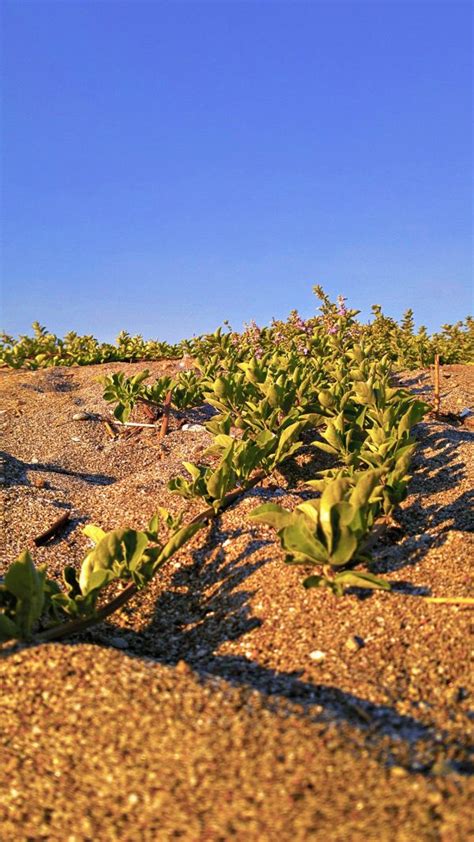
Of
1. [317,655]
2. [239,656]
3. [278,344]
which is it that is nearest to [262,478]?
[239,656]

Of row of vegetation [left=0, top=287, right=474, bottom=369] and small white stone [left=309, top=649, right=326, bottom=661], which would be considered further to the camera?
row of vegetation [left=0, top=287, right=474, bottom=369]

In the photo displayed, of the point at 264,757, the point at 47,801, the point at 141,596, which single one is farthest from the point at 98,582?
the point at 264,757

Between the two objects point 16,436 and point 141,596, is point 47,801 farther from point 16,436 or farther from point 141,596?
point 16,436

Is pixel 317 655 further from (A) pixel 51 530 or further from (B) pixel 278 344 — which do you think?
(B) pixel 278 344

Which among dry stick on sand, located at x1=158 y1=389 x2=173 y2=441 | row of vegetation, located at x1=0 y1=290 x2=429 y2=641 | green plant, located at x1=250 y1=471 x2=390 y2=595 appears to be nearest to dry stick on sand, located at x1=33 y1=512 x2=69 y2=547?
row of vegetation, located at x1=0 y1=290 x2=429 y2=641

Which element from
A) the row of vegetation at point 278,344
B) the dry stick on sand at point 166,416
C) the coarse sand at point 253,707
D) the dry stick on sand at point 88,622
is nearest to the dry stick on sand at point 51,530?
the coarse sand at point 253,707

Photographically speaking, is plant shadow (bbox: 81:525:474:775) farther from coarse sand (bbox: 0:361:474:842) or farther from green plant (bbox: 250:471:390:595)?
green plant (bbox: 250:471:390:595)

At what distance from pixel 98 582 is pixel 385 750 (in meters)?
1.33

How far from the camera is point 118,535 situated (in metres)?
2.79

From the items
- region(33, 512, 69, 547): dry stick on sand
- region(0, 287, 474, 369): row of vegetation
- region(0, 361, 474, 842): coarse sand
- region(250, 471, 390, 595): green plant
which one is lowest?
region(0, 361, 474, 842): coarse sand

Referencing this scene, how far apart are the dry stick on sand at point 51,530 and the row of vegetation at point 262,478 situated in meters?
0.58

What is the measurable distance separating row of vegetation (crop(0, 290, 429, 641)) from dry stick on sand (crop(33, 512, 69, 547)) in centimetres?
58

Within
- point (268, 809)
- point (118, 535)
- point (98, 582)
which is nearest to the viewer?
point (268, 809)

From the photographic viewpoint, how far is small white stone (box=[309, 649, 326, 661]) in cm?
231
